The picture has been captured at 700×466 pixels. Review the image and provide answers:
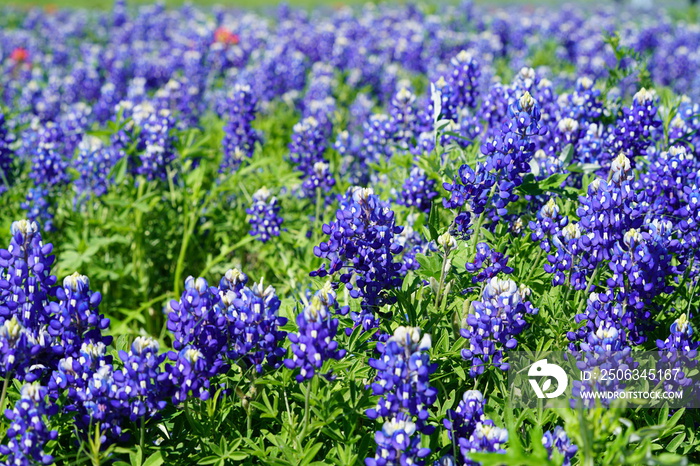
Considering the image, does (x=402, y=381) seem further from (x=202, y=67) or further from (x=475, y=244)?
(x=202, y=67)

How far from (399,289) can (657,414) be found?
1.19m

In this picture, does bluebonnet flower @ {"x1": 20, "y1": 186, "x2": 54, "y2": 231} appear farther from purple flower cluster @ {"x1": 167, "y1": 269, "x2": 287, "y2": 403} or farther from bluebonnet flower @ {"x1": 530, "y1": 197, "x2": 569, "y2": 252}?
bluebonnet flower @ {"x1": 530, "y1": 197, "x2": 569, "y2": 252}

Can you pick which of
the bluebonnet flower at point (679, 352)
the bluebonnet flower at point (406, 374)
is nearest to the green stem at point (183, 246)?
the bluebonnet flower at point (406, 374)

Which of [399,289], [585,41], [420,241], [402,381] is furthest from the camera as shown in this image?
[585,41]

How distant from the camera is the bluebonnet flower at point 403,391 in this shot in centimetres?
230

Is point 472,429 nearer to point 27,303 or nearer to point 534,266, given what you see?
point 534,266

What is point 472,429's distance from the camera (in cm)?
260

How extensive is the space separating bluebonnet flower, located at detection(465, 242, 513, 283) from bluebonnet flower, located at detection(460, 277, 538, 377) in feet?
0.84

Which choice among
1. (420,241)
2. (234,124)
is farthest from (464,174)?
(234,124)

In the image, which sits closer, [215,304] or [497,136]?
[215,304]

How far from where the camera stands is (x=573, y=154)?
156 inches

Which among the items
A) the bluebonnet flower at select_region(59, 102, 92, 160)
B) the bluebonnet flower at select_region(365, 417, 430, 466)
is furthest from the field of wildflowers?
the bluebonnet flower at select_region(59, 102, 92, 160)

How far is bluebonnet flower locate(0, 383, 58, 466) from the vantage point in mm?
2273

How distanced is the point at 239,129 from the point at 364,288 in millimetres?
2455
